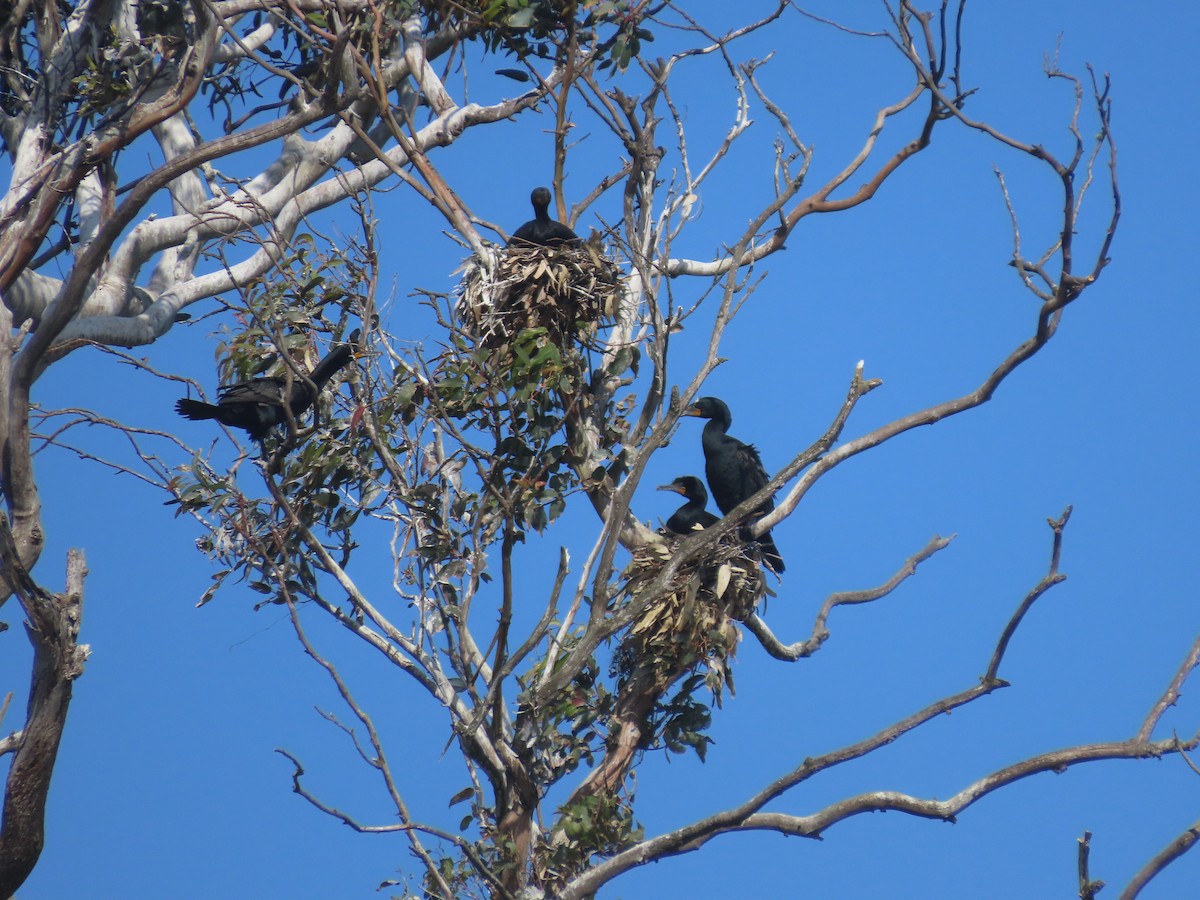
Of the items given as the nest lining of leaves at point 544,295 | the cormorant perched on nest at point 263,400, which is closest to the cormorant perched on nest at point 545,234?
the nest lining of leaves at point 544,295

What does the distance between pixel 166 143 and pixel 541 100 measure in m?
3.16

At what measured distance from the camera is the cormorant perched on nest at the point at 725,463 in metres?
8.91

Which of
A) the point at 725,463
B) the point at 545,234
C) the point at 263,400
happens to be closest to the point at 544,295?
the point at 545,234

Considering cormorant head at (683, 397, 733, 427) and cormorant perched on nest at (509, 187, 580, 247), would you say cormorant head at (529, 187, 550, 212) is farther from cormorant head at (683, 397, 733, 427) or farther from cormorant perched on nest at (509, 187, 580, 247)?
cormorant head at (683, 397, 733, 427)

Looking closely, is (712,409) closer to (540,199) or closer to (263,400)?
(540,199)

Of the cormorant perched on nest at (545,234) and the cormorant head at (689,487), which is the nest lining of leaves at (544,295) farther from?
the cormorant head at (689,487)

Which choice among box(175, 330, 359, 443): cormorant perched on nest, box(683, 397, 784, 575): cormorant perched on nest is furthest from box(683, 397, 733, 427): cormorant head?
box(175, 330, 359, 443): cormorant perched on nest

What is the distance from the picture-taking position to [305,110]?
22.2 ft

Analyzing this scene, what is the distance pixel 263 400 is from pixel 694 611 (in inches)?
98.6

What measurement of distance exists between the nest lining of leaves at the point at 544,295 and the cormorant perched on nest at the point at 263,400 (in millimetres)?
719

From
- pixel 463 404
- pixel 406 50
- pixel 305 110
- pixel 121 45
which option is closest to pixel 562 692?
pixel 463 404

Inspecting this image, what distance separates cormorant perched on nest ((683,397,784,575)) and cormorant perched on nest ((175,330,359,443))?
268cm

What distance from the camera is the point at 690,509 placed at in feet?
28.0

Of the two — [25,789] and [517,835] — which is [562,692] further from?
[25,789]
